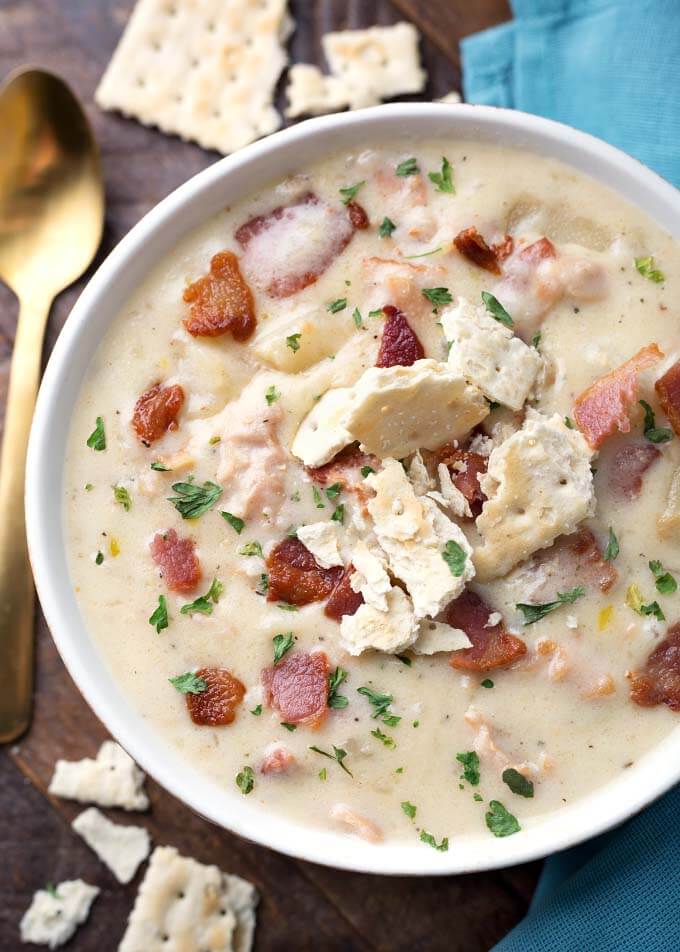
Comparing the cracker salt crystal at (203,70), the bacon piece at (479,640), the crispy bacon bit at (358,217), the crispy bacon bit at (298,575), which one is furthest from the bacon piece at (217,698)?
the cracker salt crystal at (203,70)

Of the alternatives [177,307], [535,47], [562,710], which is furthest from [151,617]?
[535,47]

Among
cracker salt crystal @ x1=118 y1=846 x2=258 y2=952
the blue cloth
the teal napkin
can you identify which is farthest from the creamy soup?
cracker salt crystal @ x1=118 y1=846 x2=258 y2=952

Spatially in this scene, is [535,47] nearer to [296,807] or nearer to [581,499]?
[581,499]

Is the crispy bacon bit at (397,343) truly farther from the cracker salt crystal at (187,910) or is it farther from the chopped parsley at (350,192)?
the cracker salt crystal at (187,910)

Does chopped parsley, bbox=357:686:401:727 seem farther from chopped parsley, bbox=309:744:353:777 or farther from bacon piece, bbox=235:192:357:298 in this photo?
bacon piece, bbox=235:192:357:298

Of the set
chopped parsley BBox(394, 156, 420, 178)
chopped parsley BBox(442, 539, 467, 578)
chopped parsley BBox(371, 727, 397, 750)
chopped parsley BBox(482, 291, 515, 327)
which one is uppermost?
chopped parsley BBox(394, 156, 420, 178)

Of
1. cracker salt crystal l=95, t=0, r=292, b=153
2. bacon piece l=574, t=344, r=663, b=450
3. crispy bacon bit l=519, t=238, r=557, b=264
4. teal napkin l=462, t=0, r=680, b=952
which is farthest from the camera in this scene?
cracker salt crystal l=95, t=0, r=292, b=153

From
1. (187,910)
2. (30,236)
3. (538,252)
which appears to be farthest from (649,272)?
(187,910)

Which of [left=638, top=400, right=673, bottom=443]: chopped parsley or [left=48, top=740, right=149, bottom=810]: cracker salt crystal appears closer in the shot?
[left=638, top=400, right=673, bottom=443]: chopped parsley
